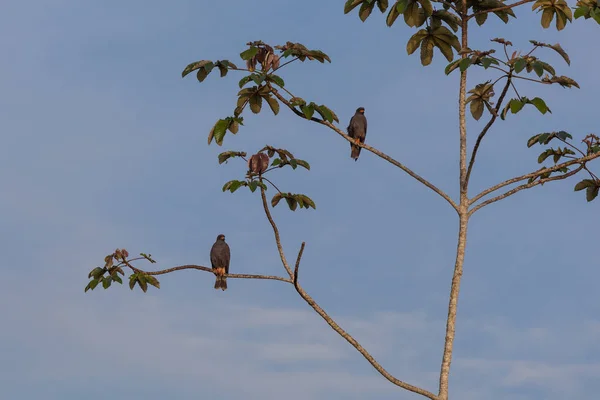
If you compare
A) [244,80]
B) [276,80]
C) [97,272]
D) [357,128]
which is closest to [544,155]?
[276,80]

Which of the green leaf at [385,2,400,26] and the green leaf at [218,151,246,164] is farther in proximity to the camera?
the green leaf at [385,2,400,26]

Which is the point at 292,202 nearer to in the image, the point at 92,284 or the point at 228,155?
the point at 228,155

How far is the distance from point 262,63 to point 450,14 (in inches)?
127

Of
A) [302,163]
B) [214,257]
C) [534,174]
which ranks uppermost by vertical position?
[214,257]

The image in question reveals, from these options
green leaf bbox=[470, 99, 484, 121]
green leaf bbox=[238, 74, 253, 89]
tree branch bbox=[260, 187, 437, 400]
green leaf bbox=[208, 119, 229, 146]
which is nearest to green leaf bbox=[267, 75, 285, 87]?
green leaf bbox=[238, 74, 253, 89]

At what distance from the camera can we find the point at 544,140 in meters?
12.6

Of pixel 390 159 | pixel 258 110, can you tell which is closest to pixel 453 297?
pixel 390 159

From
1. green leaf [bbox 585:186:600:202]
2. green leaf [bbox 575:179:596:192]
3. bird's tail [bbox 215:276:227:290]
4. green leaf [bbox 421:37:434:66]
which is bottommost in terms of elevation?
bird's tail [bbox 215:276:227:290]

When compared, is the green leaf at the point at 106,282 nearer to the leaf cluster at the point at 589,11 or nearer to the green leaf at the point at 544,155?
the green leaf at the point at 544,155

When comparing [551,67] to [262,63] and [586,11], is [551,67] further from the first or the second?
[262,63]

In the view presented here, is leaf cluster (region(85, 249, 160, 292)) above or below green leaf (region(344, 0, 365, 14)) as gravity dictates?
below

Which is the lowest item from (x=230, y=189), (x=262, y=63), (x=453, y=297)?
(x=453, y=297)

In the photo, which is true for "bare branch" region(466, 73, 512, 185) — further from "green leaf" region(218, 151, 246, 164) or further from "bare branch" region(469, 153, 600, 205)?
"green leaf" region(218, 151, 246, 164)

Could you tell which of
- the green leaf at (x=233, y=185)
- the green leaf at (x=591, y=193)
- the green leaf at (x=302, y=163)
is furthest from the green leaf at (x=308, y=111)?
the green leaf at (x=591, y=193)
